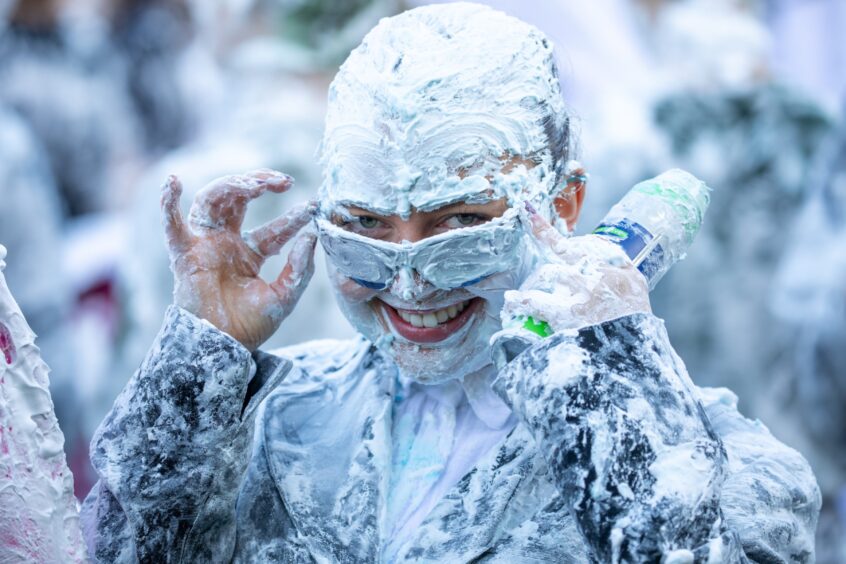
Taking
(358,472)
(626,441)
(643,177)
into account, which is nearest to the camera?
(626,441)

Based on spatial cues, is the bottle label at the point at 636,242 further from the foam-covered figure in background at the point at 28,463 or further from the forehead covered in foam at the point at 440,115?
the foam-covered figure in background at the point at 28,463

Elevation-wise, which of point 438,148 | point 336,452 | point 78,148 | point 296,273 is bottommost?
point 78,148

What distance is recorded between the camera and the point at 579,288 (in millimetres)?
2162

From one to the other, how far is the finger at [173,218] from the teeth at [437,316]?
45 cm

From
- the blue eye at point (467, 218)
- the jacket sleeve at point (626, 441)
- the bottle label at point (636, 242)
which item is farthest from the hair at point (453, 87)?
the jacket sleeve at point (626, 441)

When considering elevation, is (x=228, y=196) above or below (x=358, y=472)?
above

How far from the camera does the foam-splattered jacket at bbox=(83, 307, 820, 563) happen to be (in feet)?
6.66

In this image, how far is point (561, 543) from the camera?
89.9 inches

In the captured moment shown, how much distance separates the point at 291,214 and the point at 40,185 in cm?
372

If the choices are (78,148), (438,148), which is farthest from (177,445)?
(78,148)

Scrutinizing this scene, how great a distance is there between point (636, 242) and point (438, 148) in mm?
412

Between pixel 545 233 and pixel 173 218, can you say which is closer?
pixel 545 233

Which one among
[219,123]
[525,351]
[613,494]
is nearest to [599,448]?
[613,494]

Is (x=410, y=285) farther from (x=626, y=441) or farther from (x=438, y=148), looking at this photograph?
(x=626, y=441)
